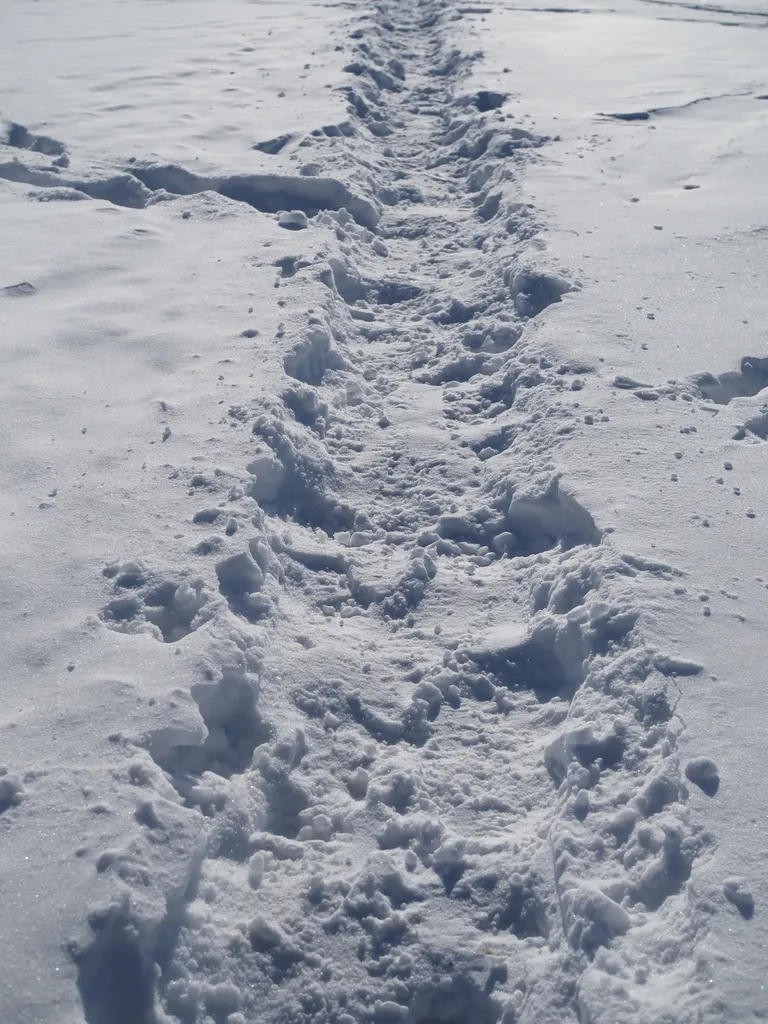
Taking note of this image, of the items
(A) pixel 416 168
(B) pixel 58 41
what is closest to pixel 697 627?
(A) pixel 416 168

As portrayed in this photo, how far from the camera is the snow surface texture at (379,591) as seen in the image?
222 cm

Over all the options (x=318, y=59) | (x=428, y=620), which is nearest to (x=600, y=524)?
(x=428, y=620)

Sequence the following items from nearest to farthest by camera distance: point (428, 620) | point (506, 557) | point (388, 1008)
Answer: point (388, 1008), point (428, 620), point (506, 557)

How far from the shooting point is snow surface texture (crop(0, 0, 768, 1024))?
2.22 metres

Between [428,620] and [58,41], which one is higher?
[58,41]

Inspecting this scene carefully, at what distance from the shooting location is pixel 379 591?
3367 mm

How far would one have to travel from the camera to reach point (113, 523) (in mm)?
3316

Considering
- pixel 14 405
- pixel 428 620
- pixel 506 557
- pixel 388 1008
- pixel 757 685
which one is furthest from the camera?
pixel 14 405

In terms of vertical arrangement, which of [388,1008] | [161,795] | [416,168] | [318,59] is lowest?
[388,1008]

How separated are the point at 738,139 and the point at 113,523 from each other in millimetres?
5968

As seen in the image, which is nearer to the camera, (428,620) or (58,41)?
(428,620)

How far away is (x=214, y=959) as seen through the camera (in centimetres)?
222

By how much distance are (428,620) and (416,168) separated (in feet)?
15.7

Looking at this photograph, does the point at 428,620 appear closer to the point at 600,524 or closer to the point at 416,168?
the point at 600,524
